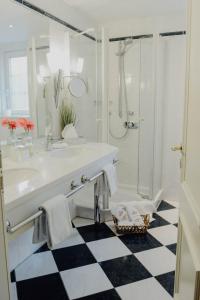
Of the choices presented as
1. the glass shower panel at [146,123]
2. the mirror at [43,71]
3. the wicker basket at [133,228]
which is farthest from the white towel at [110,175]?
the glass shower panel at [146,123]

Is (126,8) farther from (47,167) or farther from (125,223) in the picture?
(125,223)

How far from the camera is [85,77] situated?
2930 mm

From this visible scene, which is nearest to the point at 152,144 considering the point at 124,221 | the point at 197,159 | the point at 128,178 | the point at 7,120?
the point at 128,178

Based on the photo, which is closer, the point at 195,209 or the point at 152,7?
the point at 195,209

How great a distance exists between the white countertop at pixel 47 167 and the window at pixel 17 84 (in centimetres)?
39

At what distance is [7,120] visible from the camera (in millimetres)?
1972

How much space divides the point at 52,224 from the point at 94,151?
1059 mm

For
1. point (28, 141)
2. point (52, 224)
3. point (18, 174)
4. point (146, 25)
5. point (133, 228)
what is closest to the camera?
point (52, 224)

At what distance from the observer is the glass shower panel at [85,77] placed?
2797 mm

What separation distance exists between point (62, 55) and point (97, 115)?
774mm

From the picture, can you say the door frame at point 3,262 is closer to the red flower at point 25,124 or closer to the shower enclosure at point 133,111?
the red flower at point 25,124


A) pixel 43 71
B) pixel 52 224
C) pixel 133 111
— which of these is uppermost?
pixel 43 71

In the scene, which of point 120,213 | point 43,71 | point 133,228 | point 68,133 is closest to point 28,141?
point 68,133

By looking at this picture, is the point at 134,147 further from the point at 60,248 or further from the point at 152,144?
the point at 60,248
